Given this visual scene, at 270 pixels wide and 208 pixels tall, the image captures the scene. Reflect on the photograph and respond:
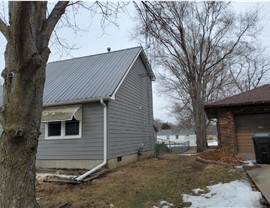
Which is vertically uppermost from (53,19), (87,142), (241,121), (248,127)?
(53,19)

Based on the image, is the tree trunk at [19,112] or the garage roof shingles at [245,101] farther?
the garage roof shingles at [245,101]

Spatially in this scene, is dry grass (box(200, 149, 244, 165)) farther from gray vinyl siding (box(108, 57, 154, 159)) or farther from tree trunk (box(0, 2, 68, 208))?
tree trunk (box(0, 2, 68, 208))

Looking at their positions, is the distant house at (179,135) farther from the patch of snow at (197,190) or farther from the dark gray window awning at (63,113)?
the patch of snow at (197,190)

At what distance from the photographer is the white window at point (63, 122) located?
33.9 ft

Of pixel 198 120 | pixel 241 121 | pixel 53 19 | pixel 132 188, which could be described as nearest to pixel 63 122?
pixel 132 188

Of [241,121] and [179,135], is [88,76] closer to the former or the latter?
[241,121]

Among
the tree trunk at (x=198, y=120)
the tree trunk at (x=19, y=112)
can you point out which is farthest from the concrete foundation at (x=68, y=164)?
the tree trunk at (x=198, y=120)

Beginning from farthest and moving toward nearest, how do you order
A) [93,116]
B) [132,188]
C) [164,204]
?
[93,116] → [132,188] → [164,204]

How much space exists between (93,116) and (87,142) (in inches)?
42.8

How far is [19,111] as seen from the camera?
3570 millimetres

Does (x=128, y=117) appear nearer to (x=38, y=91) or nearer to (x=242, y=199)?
(x=242, y=199)

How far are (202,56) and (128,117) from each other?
10951 mm

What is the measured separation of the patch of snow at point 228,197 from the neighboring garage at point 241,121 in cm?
610

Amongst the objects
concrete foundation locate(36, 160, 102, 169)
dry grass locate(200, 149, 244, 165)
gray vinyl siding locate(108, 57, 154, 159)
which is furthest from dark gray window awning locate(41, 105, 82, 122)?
dry grass locate(200, 149, 244, 165)
